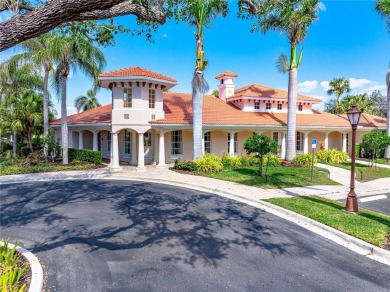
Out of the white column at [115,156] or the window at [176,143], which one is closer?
the white column at [115,156]

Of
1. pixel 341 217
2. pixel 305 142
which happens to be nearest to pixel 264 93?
pixel 305 142

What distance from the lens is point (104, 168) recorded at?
59.9ft

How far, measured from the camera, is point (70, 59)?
18.6 m

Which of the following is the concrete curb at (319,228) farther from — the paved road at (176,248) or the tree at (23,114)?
the tree at (23,114)

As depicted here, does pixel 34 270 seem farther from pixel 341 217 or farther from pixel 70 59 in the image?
pixel 70 59

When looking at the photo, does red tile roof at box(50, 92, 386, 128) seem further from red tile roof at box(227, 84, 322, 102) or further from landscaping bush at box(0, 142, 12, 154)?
landscaping bush at box(0, 142, 12, 154)

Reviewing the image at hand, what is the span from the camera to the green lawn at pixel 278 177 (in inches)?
540

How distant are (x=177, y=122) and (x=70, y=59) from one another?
956 cm

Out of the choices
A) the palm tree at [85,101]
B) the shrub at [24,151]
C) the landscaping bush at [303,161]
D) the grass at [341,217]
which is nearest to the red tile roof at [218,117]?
the landscaping bush at [303,161]

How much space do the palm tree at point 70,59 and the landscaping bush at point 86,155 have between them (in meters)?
1.57

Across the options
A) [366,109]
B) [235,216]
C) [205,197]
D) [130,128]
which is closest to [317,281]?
[235,216]

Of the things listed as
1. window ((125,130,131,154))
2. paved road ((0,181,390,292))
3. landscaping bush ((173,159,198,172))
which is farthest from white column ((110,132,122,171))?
paved road ((0,181,390,292))

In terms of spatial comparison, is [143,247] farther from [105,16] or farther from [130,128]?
[130,128]

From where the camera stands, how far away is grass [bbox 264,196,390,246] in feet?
22.4
